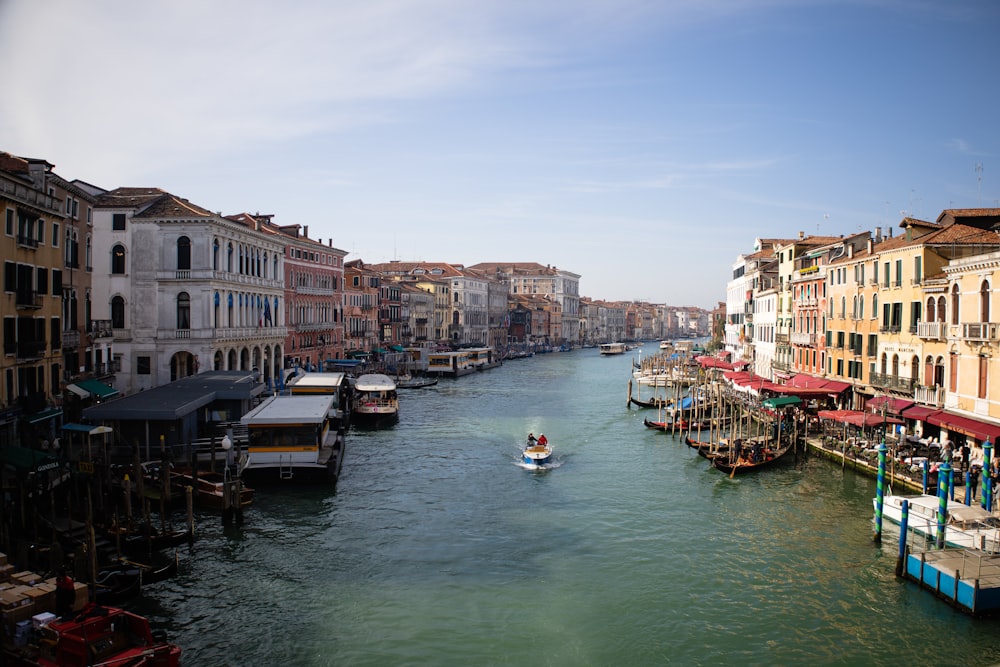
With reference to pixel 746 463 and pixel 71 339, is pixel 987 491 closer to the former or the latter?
pixel 746 463

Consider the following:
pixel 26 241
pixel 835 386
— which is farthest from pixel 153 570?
pixel 835 386

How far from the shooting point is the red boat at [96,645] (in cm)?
858

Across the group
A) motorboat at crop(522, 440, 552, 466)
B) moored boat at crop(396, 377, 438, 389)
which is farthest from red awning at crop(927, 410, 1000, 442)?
moored boat at crop(396, 377, 438, 389)

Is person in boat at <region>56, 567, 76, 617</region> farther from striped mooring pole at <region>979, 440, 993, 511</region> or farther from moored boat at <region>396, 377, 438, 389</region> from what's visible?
moored boat at <region>396, 377, 438, 389</region>

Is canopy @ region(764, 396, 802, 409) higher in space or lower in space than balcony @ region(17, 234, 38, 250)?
lower

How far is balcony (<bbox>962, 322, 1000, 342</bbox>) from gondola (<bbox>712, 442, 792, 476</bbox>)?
6286 millimetres

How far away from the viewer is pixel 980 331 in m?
17.8

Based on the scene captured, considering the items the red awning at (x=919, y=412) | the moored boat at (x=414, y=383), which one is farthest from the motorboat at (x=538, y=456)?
the moored boat at (x=414, y=383)

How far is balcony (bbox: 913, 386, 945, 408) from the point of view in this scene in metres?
19.8

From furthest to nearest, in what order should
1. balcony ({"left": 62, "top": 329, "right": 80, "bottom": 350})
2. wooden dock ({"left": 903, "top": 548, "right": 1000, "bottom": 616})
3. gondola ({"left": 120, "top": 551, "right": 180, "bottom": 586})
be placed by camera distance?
1. balcony ({"left": 62, "top": 329, "right": 80, "bottom": 350})
2. gondola ({"left": 120, "top": 551, "right": 180, "bottom": 586})
3. wooden dock ({"left": 903, "top": 548, "right": 1000, "bottom": 616})

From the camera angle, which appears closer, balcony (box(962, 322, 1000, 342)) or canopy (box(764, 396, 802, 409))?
balcony (box(962, 322, 1000, 342))

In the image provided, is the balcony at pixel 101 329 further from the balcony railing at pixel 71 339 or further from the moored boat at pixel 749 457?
the moored boat at pixel 749 457

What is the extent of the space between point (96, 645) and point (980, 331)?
741 inches

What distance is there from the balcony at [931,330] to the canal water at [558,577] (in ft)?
14.0
